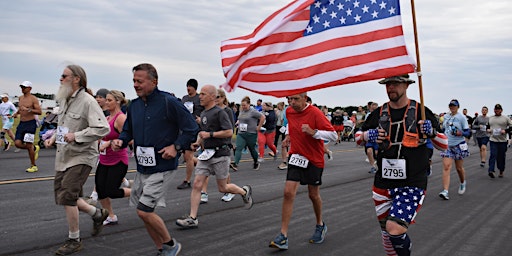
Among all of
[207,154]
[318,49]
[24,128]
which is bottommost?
[207,154]

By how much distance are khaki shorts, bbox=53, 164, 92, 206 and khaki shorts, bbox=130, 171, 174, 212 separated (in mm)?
719

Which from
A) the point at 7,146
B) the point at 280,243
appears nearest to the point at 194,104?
the point at 280,243

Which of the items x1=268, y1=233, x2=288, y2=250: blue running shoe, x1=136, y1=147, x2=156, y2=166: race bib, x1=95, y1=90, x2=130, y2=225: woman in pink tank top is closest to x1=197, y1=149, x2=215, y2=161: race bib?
x1=95, y1=90, x2=130, y2=225: woman in pink tank top

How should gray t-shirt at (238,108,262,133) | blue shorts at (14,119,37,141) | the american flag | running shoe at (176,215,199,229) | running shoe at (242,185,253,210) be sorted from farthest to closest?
gray t-shirt at (238,108,262,133) → blue shorts at (14,119,37,141) → running shoe at (242,185,253,210) → running shoe at (176,215,199,229) → the american flag

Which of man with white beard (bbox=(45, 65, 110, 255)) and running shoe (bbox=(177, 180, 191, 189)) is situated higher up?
man with white beard (bbox=(45, 65, 110, 255))

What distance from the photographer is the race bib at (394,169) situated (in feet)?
13.7

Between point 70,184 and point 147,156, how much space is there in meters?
1.02

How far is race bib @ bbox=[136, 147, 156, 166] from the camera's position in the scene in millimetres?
4680

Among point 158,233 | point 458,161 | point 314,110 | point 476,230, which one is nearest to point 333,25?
point 314,110

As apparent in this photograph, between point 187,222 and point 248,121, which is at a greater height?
point 248,121

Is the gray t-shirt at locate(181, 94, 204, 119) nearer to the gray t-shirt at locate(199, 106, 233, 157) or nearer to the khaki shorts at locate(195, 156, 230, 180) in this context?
the gray t-shirt at locate(199, 106, 233, 157)

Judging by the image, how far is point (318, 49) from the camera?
469cm

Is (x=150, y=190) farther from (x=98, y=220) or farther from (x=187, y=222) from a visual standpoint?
(x=187, y=222)

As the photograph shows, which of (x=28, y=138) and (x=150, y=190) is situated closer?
(x=150, y=190)
